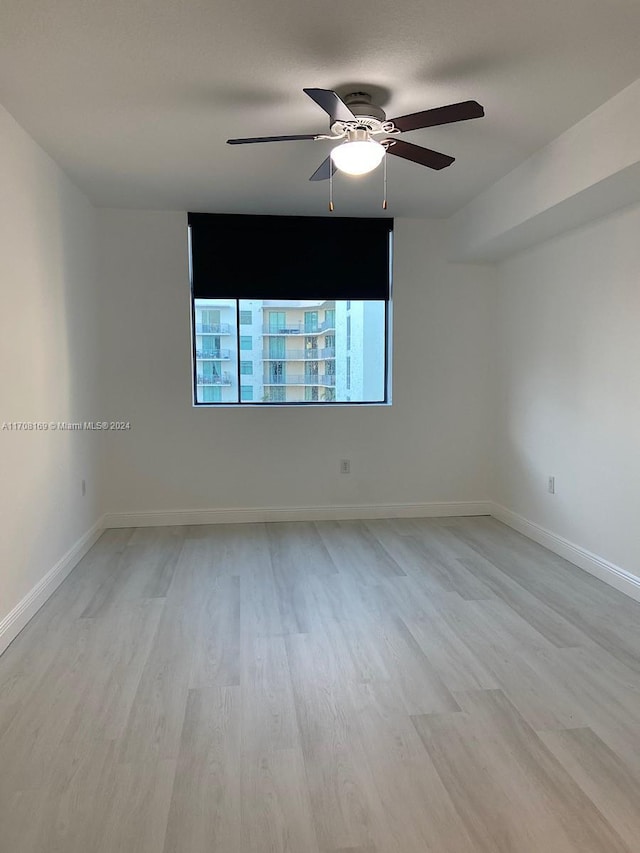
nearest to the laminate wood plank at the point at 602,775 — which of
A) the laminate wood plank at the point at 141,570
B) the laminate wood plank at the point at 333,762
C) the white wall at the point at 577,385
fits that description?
the laminate wood plank at the point at 333,762

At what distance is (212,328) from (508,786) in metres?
3.91

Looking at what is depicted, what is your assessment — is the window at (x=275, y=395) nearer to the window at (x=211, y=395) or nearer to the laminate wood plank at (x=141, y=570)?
the window at (x=211, y=395)

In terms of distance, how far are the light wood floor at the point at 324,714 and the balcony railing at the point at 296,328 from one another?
2.12 meters

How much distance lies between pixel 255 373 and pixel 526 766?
3622mm

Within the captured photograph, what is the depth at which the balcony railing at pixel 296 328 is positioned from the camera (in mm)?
4887

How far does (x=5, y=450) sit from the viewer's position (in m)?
2.76

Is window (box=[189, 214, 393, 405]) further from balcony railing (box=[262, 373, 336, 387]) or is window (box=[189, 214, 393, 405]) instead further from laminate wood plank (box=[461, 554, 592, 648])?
laminate wood plank (box=[461, 554, 592, 648])

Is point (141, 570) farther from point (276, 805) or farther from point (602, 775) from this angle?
point (602, 775)

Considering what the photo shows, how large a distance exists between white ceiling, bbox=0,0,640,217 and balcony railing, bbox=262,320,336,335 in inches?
58.0

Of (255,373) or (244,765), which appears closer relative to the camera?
(244,765)

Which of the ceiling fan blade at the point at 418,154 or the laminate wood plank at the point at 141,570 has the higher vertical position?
the ceiling fan blade at the point at 418,154

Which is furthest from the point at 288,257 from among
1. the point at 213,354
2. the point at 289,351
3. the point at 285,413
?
the point at 285,413

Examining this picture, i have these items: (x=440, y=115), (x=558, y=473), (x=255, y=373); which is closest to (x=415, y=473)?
(x=558, y=473)

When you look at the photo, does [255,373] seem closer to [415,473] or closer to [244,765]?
[415,473]
